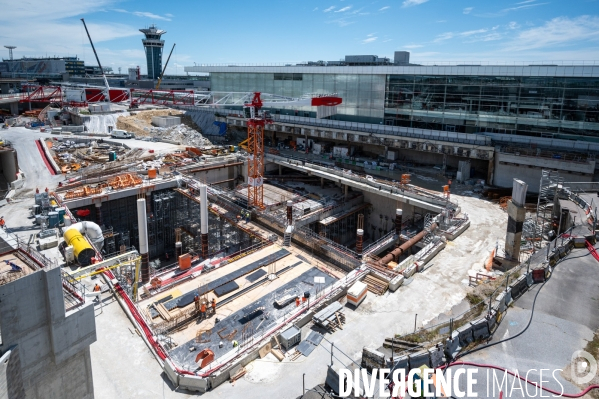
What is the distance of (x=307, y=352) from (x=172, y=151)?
128 feet

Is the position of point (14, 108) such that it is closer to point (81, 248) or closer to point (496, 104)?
point (81, 248)

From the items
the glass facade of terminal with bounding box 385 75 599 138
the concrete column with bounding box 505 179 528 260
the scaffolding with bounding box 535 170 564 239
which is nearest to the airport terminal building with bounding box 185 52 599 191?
the glass facade of terminal with bounding box 385 75 599 138

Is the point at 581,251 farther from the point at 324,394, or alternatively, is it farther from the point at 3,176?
the point at 3,176

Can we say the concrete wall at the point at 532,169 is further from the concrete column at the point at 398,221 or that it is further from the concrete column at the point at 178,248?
the concrete column at the point at 178,248

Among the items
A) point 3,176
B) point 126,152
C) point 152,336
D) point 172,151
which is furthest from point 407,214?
point 3,176

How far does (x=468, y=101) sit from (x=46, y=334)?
40.6m

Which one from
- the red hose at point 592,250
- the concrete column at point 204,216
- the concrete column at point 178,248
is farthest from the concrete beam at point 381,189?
the concrete column at point 178,248

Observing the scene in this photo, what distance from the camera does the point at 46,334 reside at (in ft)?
38.4

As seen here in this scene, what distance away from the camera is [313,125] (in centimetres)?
5119

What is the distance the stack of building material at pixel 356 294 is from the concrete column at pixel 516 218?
9.08 meters

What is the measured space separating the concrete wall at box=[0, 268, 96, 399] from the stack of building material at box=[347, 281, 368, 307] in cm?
1172

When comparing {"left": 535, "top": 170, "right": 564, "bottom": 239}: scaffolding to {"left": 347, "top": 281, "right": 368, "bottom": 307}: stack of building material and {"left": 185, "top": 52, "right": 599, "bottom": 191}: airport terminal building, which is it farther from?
{"left": 347, "top": 281, "right": 368, "bottom": 307}: stack of building material

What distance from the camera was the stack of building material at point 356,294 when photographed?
65.1ft

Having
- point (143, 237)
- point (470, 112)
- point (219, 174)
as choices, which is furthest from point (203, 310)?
point (470, 112)
